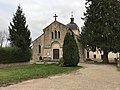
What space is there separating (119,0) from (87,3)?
5.69 metres

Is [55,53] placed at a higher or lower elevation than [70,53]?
higher

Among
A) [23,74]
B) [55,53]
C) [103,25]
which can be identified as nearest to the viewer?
[23,74]

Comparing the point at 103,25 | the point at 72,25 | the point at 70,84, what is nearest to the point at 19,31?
the point at 103,25

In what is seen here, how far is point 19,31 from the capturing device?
4509cm

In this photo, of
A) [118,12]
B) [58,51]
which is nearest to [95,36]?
[118,12]

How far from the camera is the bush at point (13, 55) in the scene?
35.2m

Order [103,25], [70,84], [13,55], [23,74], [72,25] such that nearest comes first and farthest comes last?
[70,84] < [23,74] < [13,55] < [103,25] < [72,25]

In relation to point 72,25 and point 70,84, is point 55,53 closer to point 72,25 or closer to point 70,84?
point 72,25

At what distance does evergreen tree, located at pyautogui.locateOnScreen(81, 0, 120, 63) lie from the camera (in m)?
42.7

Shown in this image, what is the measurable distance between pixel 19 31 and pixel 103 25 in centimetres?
1452

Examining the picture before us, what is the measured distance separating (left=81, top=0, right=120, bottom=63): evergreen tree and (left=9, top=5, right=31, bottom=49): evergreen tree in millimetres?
10477

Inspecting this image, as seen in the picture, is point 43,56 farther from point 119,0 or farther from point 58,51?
point 119,0

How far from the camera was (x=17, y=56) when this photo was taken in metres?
38.4

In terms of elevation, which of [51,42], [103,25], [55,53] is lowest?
[55,53]
